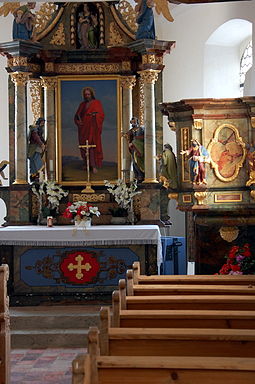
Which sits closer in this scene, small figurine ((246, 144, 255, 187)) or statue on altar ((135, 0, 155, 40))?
small figurine ((246, 144, 255, 187))

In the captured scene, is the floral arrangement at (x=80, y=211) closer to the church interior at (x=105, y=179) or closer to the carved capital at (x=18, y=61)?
the church interior at (x=105, y=179)

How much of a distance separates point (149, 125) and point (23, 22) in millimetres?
2450

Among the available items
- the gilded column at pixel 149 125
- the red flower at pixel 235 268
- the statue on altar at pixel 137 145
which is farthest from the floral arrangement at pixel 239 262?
the statue on altar at pixel 137 145

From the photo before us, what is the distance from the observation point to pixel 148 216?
11.3 meters

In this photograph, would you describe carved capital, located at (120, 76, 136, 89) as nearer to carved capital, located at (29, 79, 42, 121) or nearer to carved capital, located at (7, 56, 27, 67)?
carved capital, located at (29, 79, 42, 121)

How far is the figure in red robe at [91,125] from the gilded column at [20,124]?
823 millimetres

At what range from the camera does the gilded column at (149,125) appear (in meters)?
11.3

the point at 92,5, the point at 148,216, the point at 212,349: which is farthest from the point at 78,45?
the point at 212,349

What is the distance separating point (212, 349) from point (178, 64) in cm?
1099

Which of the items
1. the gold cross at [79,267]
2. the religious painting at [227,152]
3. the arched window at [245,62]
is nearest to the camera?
the religious painting at [227,152]

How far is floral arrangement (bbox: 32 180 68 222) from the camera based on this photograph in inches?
443

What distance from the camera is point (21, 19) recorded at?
11.3 meters

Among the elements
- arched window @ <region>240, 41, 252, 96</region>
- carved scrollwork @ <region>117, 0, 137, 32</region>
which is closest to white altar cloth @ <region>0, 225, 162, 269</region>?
carved scrollwork @ <region>117, 0, 137, 32</region>

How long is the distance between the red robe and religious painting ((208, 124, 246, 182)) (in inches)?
112
